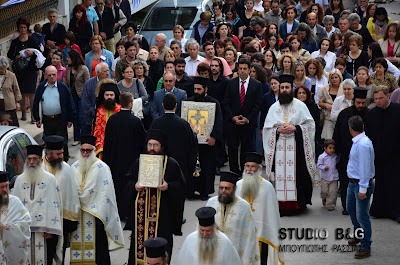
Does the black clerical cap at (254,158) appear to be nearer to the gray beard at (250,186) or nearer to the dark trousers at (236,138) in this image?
the gray beard at (250,186)

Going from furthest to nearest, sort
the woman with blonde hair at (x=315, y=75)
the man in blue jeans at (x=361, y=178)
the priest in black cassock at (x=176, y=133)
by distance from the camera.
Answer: the woman with blonde hair at (x=315, y=75) < the priest in black cassock at (x=176, y=133) < the man in blue jeans at (x=361, y=178)

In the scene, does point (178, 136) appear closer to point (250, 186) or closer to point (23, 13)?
point (250, 186)

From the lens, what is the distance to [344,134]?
14.0 m

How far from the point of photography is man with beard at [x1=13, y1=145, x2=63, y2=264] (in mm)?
10680

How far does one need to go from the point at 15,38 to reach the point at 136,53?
268 centimetres

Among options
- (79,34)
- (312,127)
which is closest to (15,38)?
(79,34)

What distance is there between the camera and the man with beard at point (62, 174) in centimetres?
1109

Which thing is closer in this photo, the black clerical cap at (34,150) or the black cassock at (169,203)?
the black clerical cap at (34,150)

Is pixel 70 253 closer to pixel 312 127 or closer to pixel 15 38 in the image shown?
pixel 312 127

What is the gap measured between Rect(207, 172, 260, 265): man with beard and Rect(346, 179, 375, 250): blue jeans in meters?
2.40

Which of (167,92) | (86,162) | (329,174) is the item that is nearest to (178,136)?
(167,92)

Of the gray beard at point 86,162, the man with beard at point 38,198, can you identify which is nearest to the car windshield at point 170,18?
the gray beard at point 86,162

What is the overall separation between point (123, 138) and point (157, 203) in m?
2.73

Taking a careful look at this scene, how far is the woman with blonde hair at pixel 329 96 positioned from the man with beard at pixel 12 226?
297 inches
